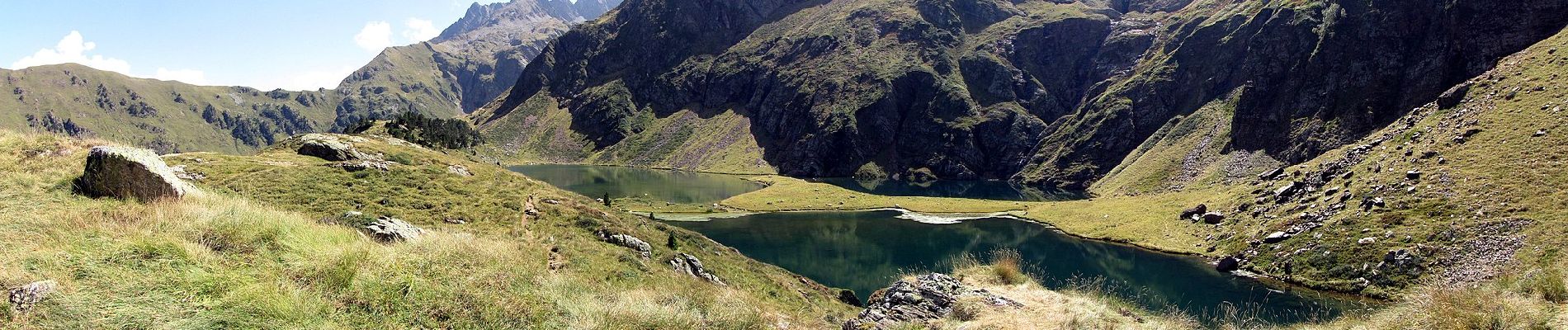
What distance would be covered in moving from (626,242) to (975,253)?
44.6 metres

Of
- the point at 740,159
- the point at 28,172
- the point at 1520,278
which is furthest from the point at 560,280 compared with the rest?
the point at 740,159

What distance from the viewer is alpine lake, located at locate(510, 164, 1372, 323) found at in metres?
41.2

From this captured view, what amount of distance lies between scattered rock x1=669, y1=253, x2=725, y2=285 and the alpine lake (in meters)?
8.71

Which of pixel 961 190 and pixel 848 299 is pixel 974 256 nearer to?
pixel 848 299

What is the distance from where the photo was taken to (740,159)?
199 metres

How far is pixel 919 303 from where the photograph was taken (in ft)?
48.9

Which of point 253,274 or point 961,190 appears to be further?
point 961,190

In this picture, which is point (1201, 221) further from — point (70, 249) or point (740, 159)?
point (740, 159)

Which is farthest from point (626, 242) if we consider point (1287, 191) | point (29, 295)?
point (1287, 191)

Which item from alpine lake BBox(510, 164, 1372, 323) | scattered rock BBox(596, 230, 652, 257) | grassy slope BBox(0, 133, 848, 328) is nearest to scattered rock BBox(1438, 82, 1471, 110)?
alpine lake BBox(510, 164, 1372, 323)

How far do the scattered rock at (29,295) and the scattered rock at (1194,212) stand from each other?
78.7 meters

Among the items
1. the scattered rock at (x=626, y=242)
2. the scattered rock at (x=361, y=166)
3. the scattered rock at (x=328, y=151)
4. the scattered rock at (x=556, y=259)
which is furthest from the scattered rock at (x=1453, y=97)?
the scattered rock at (x=328, y=151)

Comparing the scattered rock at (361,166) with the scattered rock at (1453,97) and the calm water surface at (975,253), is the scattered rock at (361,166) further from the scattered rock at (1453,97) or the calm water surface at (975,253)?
the scattered rock at (1453,97)

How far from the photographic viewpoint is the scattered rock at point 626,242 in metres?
28.6
